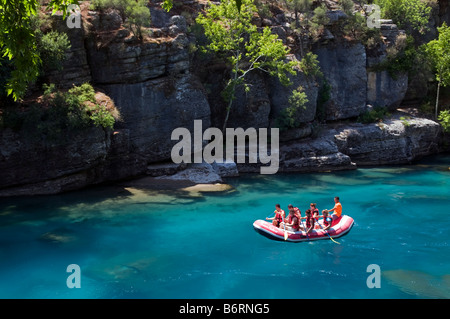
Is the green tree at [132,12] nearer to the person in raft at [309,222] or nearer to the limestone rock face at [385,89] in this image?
the person in raft at [309,222]

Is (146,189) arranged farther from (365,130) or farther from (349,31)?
(349,31)

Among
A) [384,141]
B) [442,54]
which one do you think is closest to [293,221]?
[384,141]

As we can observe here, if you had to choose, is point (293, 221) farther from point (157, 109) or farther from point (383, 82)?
point (383, 82)

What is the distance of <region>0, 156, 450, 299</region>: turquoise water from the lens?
12312mm

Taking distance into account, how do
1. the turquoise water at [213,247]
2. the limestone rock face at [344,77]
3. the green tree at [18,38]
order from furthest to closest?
the limestone rock face at [344,77] → the turquoise water at [213,247] → the green tree at [18,38]

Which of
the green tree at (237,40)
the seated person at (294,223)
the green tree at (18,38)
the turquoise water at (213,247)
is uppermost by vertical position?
the green tree at (237,40)

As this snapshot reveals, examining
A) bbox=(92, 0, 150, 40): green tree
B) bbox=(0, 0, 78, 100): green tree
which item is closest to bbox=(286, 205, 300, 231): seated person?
bbox=(0, 0, 78, 100): green tree

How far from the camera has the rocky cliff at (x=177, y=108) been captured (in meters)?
20.9

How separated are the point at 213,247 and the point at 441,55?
1066 inches

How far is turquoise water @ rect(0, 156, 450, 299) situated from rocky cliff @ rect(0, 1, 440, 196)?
1858 millimetres

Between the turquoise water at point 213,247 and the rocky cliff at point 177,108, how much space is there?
1.86 m

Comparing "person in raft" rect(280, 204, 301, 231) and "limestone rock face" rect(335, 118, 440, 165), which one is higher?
"limestone rock face" rect(335, 118, 440, 165)

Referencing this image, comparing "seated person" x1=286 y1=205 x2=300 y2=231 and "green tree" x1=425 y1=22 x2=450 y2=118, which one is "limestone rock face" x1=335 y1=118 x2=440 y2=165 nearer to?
"green tree" x1=425 y1=22 x2=450 y2=118

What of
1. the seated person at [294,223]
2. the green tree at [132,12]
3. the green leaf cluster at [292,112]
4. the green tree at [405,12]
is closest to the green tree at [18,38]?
the seated person at [294,223]
